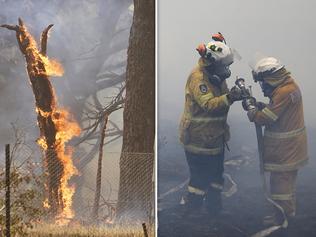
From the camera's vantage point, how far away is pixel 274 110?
37.3 feet

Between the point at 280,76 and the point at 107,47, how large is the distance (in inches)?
117

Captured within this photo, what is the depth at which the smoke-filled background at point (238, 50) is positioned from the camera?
443 inches

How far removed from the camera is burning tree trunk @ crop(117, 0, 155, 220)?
11.7 meters

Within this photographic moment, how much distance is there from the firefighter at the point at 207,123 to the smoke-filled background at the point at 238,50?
0.38ft

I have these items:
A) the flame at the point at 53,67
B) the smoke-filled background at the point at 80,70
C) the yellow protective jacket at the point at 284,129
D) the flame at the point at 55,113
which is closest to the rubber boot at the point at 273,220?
the yellow protective jacket at the point at 284,129

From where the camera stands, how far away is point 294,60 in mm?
11227

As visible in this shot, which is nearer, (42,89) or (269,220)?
(269,220)

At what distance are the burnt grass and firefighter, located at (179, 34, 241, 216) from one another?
6.1 inches

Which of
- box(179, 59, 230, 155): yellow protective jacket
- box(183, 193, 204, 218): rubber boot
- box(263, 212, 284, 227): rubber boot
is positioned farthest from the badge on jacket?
box(263, 212, 284, 227): rubber boot

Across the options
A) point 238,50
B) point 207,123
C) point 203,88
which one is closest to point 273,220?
point 207,123

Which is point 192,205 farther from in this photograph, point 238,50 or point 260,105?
point 238,50

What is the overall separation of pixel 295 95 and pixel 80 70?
364 cm

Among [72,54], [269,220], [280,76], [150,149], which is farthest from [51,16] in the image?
[269,220]

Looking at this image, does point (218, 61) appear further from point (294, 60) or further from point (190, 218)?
point (190, 218)
